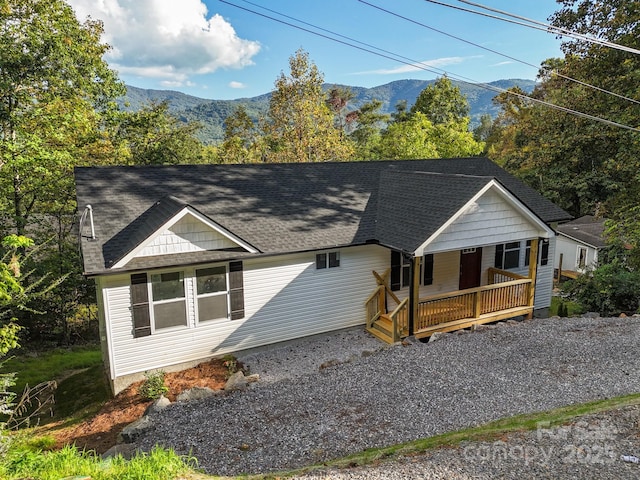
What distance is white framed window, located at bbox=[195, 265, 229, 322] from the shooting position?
9750 millimetres

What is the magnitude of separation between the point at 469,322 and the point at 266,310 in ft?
18.7

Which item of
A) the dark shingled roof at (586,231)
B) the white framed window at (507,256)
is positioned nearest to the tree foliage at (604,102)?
the white framed window at (507,256)

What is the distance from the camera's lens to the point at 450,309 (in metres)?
11.6

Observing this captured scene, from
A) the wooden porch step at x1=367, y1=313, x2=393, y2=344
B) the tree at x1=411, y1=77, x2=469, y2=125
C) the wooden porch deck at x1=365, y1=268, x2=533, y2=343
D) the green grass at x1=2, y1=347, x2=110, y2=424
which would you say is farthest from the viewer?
the tree at x1=411, y1=77, x2=469, y2=125

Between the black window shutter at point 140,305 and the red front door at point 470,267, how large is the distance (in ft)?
31.3

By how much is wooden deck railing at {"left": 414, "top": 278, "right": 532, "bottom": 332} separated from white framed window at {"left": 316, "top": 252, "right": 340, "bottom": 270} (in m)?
2.50

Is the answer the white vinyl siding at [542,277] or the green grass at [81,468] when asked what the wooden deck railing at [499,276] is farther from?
the green grass at [81,468]

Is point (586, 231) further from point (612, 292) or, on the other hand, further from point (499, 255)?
point (499, 255)

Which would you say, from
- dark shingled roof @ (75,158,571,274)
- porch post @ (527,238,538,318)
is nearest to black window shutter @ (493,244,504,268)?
porch post @ (527,238,538,318)

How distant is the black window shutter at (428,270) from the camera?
42.4 ft

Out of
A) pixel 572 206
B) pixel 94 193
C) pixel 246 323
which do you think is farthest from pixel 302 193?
pixel 572 206

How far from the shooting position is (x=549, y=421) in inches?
227

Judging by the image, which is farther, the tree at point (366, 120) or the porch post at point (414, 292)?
the tree at point (366, 120)

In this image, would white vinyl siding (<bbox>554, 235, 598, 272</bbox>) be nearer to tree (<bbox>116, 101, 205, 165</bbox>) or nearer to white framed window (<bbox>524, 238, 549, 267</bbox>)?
white framed window (<bbox>524, 238, 549, 267</bbox>)
